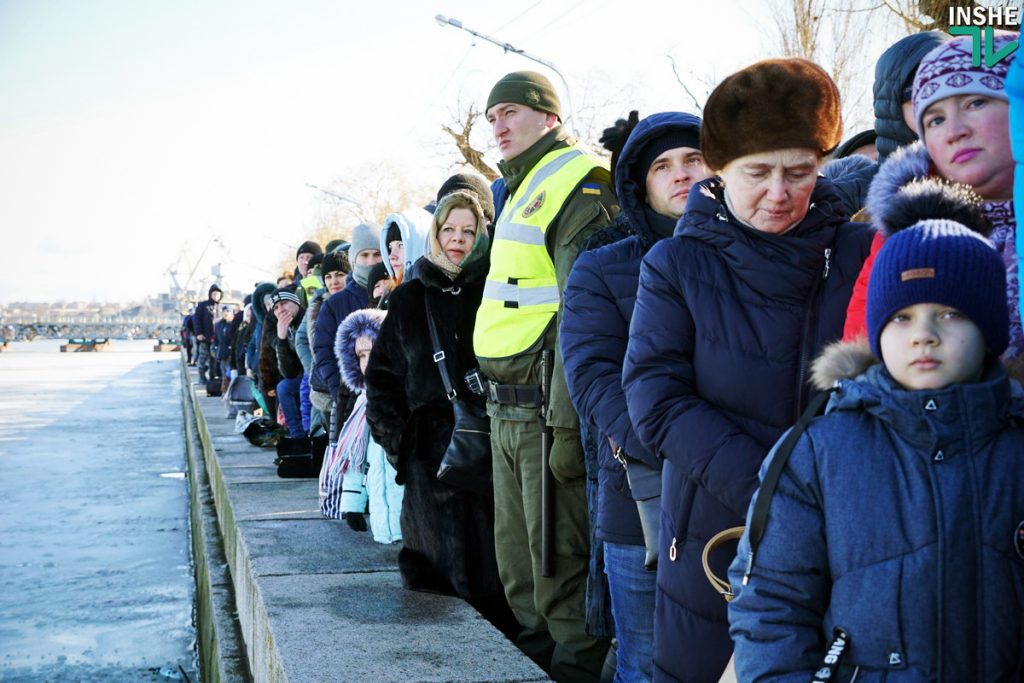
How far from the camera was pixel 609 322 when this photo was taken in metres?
3.34

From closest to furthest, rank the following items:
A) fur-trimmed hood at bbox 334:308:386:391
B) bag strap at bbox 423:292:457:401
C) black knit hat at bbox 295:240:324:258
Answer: bag strap at bbox 423:292:457:401 < fur-trimmed hood at bbox 334:308:386:391 < black knit hat at bbox 295:240:324:258

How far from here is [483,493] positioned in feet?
15.6

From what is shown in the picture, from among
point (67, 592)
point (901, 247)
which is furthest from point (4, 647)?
point (901, 247)

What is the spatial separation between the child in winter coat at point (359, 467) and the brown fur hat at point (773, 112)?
117 inches

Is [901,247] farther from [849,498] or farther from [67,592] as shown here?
[67,592]

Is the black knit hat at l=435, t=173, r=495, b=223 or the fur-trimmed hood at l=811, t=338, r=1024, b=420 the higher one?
the black knit hat at l=435, t=173, r=495, b=223

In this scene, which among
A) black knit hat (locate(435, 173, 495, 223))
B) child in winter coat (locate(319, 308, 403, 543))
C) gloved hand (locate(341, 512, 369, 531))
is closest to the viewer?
black knit hat (locate(435, 173, 495, 223))

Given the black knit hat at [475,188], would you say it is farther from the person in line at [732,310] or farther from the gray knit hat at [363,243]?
the person in line at [732,310]

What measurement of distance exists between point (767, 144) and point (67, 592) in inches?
290

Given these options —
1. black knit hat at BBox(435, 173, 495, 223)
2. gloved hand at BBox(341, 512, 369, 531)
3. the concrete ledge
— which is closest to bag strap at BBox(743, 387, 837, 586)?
black knit hat at BBox(435, 173, 495, 223)

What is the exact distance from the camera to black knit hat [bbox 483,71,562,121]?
14.1ft

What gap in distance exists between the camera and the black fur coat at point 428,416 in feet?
15.8

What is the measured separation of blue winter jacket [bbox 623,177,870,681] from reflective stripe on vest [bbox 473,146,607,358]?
4.45ft

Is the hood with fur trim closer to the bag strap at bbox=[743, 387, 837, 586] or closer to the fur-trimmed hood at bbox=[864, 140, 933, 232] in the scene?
the bag strap at bbox=[743, 387, 837, 586]
